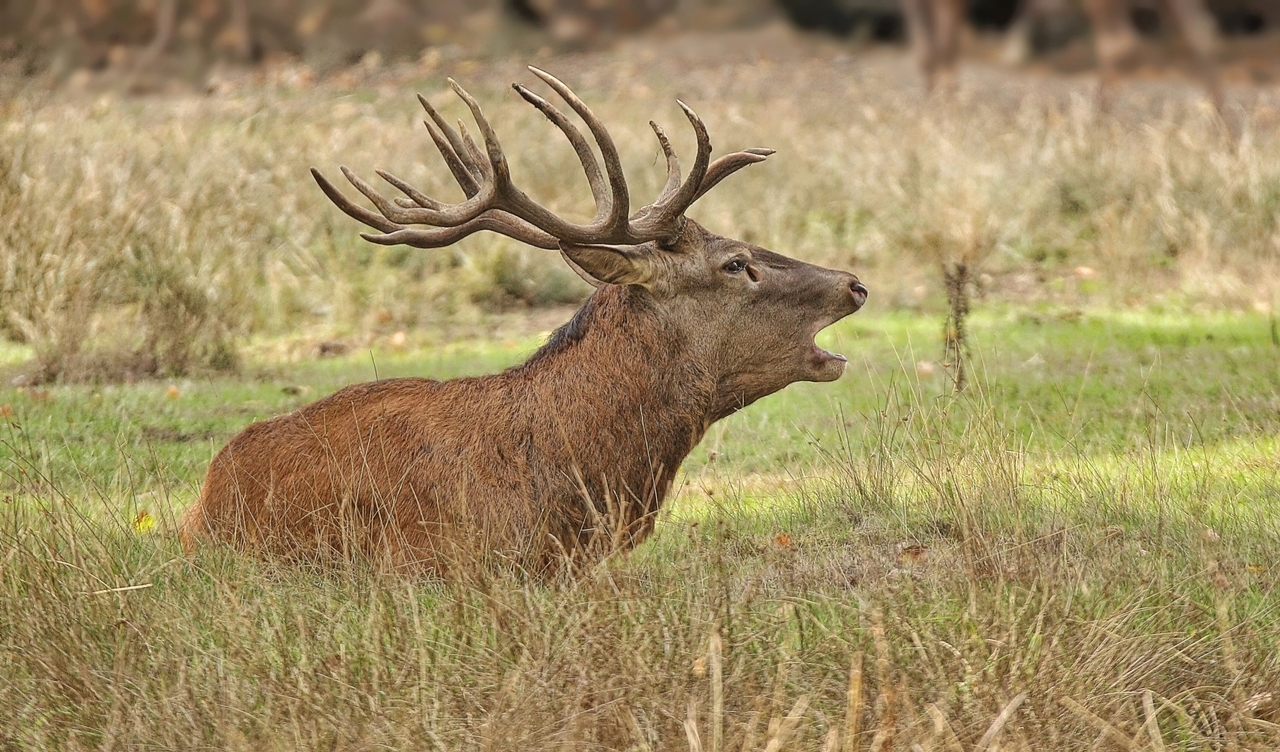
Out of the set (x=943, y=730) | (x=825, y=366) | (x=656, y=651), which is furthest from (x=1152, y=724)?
(x=825, y=366)

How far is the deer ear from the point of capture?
5.30 meters

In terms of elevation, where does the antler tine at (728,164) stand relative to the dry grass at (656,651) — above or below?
above

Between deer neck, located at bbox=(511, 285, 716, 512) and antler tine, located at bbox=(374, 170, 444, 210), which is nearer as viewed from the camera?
deer neck, located at bbox=(511, 285, 716, 512)

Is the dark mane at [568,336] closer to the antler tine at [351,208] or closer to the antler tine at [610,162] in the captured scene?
the antler tine at [610,162]

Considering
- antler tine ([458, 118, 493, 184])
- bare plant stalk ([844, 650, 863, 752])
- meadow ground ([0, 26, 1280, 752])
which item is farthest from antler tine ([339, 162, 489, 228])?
bare plant stalk ([844, 650, 863, 752])

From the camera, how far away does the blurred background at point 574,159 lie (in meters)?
10.7

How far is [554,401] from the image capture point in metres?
5.34

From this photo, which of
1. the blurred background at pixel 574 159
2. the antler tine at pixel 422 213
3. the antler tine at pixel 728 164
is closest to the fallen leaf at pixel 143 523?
the antler tine at pixel 422 213

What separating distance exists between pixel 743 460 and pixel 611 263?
7.90ft

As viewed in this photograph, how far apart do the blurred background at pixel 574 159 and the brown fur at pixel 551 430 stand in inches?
91.7

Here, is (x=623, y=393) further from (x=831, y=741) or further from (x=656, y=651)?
Result: (x=831, y=741)

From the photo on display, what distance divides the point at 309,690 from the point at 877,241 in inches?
432

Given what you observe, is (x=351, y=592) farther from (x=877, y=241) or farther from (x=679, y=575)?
(x=877, y=241)

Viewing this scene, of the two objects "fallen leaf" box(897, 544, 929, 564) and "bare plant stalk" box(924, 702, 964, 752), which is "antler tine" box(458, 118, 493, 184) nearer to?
"fallen leaf" box(897, 544, 929, 564)
